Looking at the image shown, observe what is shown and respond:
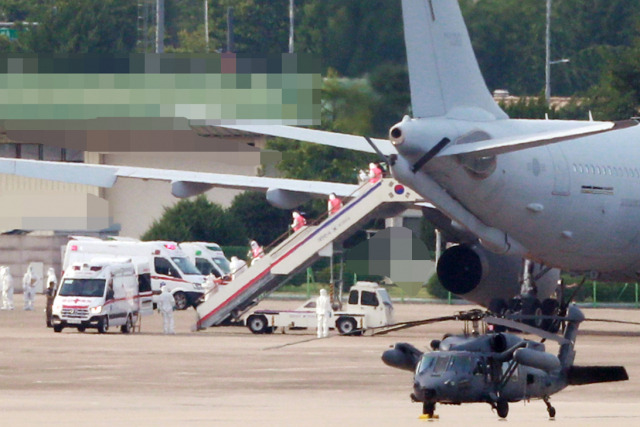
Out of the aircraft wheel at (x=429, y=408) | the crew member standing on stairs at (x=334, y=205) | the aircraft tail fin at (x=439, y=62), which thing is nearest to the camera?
the aircraft wheel at (x=429, y=408)

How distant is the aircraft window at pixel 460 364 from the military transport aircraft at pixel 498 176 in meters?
10.6

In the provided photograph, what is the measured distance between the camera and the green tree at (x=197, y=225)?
72125 mm

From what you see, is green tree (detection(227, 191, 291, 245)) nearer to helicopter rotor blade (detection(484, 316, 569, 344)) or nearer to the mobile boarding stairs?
the mobile boarding stairs

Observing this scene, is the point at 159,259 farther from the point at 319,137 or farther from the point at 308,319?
the point at 319,137

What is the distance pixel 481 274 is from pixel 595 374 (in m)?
16.1

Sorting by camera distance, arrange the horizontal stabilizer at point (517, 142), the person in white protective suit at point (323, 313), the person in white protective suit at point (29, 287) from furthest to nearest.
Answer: the person in white protective suit at point (29, 287) → the person in white protective suit at point (323, 313) → the horizontal stabilizer at point (517, 142)

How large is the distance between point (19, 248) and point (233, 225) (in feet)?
34.0

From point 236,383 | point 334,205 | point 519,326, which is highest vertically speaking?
point 334,205

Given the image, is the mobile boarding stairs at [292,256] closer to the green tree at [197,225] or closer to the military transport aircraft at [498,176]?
the military transport aircraft at [498,176]

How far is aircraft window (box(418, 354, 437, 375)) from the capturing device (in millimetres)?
21312

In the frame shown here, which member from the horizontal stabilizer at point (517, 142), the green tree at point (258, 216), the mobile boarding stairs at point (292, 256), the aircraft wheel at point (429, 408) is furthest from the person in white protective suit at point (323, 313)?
the green tree at point (258, 216)

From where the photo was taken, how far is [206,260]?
63.1 m

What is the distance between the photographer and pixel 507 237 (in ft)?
119

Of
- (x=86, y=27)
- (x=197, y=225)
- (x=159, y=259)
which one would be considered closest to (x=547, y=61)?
(x=197, y=225)
